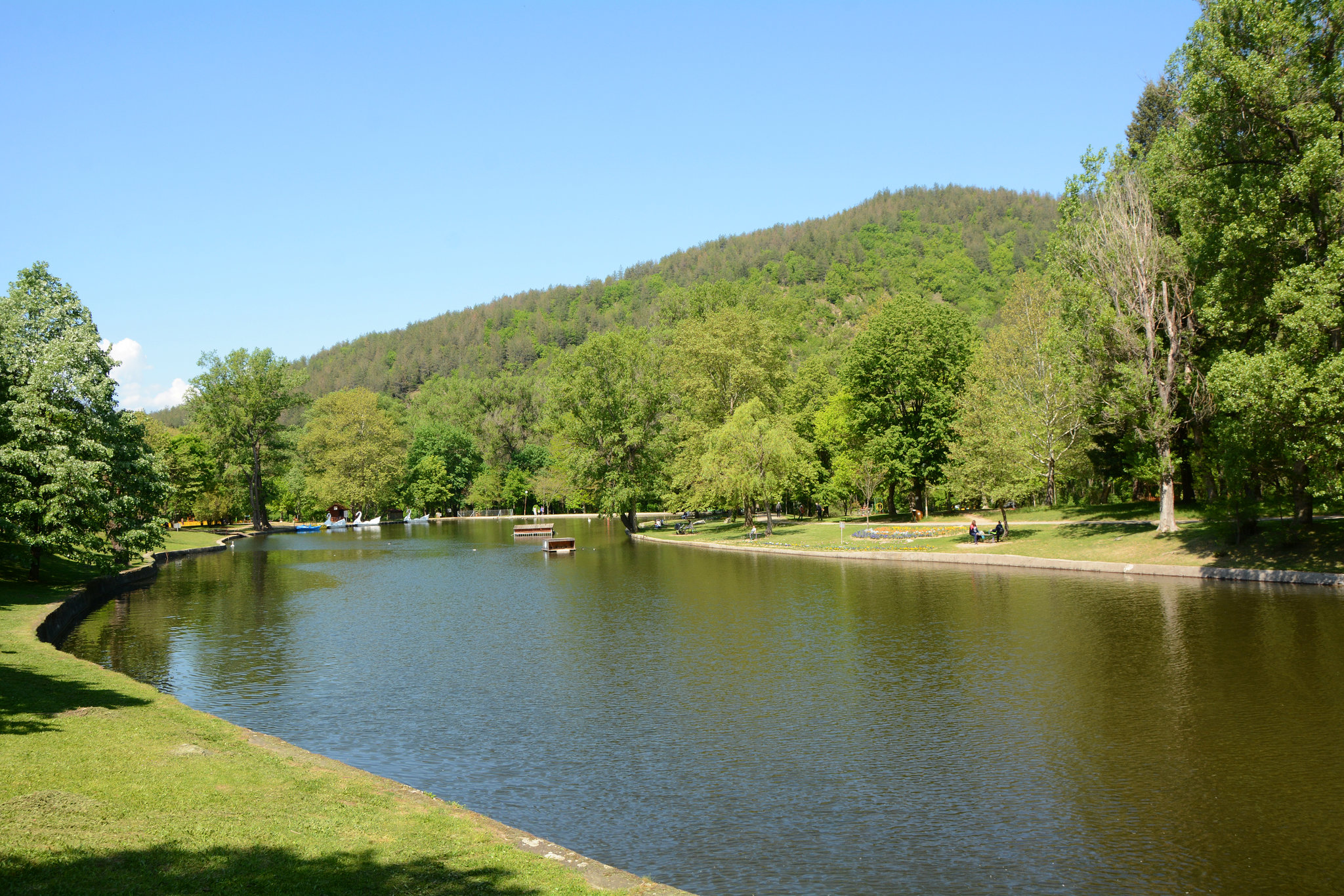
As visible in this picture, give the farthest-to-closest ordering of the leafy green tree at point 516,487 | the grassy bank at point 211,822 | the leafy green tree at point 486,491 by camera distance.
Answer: the leafy green tree at point 486,491
the leafy green tree at point 516,487
the grassy bank at point 211,822

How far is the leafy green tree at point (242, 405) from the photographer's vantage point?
9562 cm

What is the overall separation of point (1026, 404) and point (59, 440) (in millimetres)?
55170

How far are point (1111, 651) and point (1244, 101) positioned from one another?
2358cm

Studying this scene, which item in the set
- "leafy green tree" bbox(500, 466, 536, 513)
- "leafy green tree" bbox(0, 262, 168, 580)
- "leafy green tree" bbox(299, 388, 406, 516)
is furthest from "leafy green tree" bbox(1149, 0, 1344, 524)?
"leafy green tree" bbox(500, 466, 536, 513)

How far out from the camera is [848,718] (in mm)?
17203

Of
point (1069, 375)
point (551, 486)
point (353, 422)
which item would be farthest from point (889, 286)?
point (1069, 375)

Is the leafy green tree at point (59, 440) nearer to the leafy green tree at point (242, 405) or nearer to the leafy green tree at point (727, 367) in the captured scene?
the leafy green tree at point (727, 367)

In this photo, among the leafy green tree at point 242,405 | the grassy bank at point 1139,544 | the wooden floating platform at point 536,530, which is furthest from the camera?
the leafy green tree at point 242,405

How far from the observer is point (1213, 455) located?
35062 mm

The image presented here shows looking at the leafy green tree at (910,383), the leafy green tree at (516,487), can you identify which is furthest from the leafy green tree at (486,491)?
the leafy green tree at (910,383)

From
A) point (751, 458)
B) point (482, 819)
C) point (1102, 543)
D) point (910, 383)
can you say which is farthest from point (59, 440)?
point (910, 383)

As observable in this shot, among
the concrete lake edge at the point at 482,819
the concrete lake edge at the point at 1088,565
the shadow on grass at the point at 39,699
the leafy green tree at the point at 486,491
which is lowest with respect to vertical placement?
the concrete lake edge at the point at 482,819

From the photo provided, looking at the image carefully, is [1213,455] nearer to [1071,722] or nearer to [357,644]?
[1071,722]

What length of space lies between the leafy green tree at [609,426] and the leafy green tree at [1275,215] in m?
48.1
